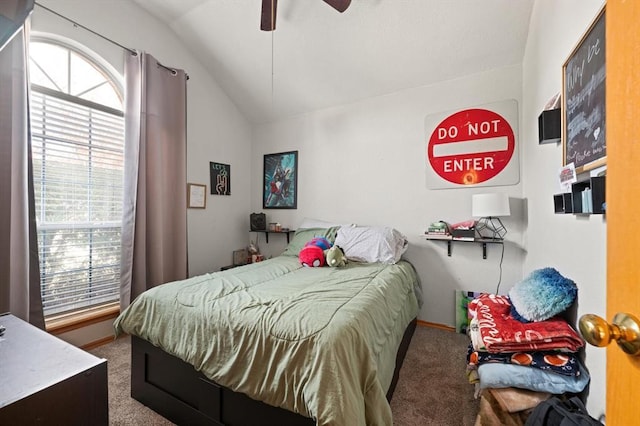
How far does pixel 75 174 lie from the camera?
2.29m

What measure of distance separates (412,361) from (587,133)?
182cm

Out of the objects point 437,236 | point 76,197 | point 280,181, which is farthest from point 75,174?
point 437,236

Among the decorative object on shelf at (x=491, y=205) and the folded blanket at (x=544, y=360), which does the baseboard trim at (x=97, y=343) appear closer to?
the folded blanket at (x=544, y=360)

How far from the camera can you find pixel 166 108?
270cm

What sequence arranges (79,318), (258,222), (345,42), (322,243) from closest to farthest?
(79,318) < (345,42) < (322,243) < (258,222)

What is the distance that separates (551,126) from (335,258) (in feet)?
5.56

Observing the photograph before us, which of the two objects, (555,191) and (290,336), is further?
(555,191)

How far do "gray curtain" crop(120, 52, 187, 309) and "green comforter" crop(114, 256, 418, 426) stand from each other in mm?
999

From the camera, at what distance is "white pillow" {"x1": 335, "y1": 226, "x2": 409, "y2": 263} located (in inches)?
98.5

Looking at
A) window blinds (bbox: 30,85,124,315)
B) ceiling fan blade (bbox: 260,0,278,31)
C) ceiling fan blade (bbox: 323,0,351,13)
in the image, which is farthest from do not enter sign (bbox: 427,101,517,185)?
window blinds (bbox: 30,85,124,315)

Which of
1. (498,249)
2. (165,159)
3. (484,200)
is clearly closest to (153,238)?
(165,159)

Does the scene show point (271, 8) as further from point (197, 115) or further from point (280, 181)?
point (280, 181)

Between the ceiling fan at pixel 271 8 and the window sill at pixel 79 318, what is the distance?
2846mm

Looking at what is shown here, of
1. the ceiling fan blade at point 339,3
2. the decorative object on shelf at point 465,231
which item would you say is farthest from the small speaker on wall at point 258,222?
the ceiling fan blade at point 339,3
